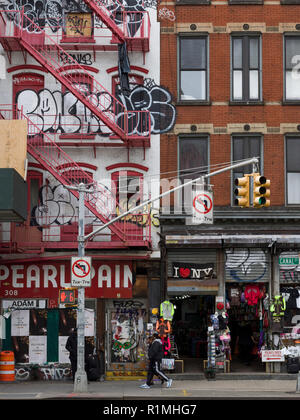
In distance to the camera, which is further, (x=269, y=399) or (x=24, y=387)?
(x=24, y=387)

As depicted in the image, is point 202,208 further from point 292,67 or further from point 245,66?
point 292,67

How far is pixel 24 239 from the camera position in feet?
92.6

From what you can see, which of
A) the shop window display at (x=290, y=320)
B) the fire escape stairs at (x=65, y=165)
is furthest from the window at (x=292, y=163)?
the fire escape stairs at (x=65, y=165)

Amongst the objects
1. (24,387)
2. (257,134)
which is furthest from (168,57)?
(24,387)

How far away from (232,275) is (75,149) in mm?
7256

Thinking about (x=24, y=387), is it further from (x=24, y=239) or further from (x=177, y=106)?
(x=177, y=106)

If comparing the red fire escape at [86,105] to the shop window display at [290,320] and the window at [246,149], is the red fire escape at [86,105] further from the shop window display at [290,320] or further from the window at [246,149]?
the shop window display at [290,320]

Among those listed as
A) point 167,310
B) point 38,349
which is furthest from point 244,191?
point 38,349

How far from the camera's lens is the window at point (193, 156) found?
29.1m

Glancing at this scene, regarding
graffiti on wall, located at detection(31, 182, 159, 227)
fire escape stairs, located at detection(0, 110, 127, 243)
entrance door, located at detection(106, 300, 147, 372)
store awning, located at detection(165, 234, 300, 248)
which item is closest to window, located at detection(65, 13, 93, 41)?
fire escape stairs, located at detection(0, 110, 127, 243)

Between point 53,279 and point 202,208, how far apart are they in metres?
5.91

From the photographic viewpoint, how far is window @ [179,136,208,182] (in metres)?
29.1

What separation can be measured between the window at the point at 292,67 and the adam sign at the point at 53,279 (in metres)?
8.68

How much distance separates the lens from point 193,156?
29.2 m
